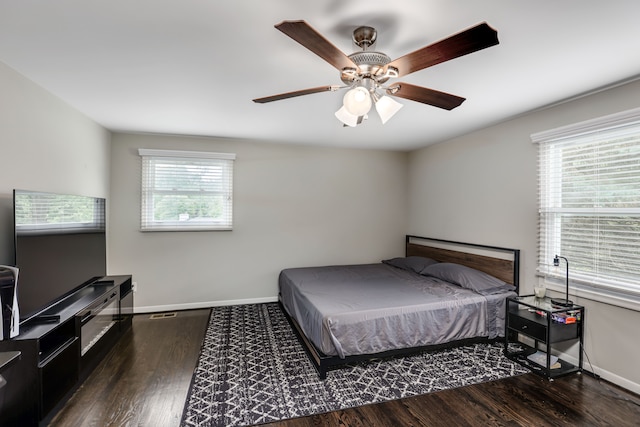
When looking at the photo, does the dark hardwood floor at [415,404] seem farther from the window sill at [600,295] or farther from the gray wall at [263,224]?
the gray wall at [263,224]

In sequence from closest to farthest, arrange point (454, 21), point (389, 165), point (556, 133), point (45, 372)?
point (454, 21) → point (45, 372) → point (556, 133) → point (389, 165)

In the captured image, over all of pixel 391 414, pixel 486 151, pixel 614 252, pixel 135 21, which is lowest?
pixel 391 414

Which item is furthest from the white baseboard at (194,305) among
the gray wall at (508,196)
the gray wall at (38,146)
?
the gray wall at (508,196)

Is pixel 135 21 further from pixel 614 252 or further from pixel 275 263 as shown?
pixel 614 252

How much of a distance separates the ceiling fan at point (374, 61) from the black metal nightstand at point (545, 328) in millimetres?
2009

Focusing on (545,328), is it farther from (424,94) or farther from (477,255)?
(424,94)

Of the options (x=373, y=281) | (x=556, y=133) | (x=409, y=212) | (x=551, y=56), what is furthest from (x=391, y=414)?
(x=409, y=212)

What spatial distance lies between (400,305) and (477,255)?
62.2 inches

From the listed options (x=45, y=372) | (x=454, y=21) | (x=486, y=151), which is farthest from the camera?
(x=486, y=151)

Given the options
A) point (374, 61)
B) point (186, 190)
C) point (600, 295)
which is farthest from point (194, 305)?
point (600, 295)

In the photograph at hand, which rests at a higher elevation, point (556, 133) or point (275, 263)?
point (556, 133)

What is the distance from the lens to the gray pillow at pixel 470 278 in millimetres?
3172

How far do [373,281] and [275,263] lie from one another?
1.59m

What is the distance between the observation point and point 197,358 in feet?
A: 9.34
